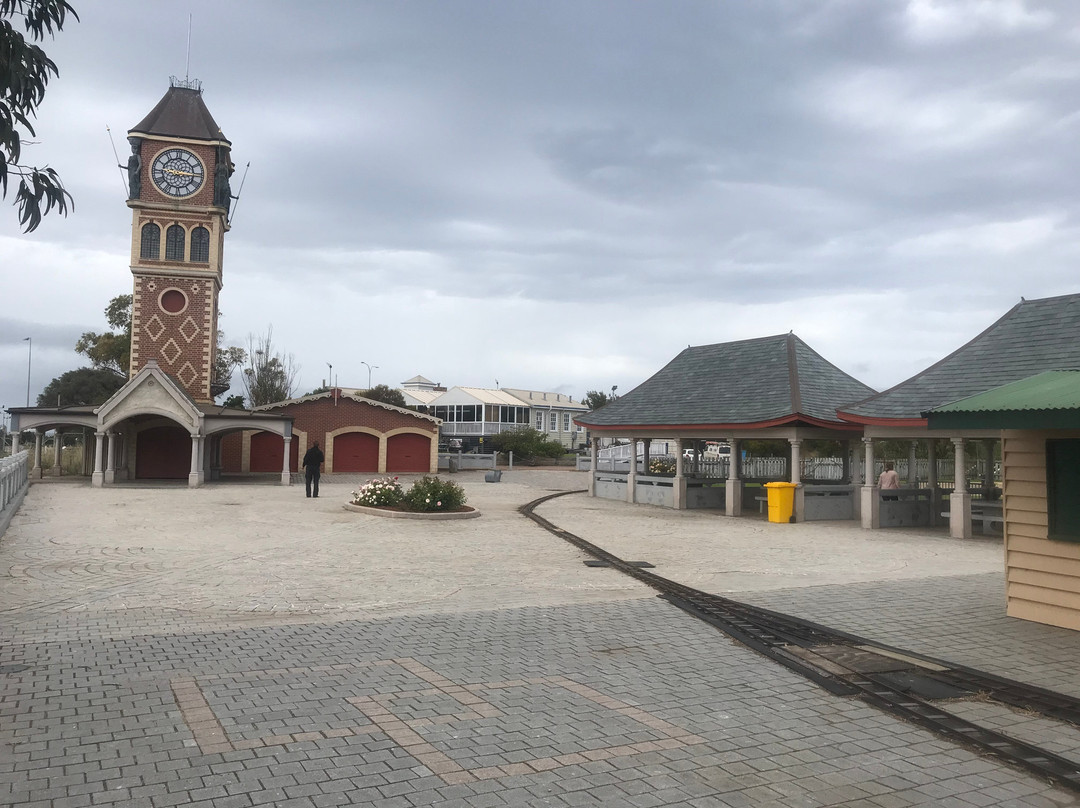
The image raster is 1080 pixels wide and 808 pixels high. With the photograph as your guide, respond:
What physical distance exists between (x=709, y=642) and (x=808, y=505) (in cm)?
1441

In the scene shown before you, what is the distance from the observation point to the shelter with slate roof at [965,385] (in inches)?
677

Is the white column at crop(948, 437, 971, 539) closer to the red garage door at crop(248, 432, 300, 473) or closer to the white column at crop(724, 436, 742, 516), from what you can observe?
the white column at crop(724, 436, 742, 516)

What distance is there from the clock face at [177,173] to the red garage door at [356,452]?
45.0 ft

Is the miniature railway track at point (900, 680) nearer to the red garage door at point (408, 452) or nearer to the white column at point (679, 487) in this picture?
the white column at point (679, 487)

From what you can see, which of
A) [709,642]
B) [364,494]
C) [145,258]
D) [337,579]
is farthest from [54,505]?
[709,642]

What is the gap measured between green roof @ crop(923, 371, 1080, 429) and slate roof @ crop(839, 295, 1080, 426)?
27.5 ft

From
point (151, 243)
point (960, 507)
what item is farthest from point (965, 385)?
point (151, 243)

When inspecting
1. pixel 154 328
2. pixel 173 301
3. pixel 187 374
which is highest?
pixel 173 301

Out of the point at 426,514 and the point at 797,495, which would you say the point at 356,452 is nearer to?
the point at 426,514

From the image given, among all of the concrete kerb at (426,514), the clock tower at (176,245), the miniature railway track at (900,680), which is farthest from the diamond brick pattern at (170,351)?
the miniature railway track at (900,680)

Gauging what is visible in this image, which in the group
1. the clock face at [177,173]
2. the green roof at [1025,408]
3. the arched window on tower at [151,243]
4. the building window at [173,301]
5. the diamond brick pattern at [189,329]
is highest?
the clock face at [177,173]

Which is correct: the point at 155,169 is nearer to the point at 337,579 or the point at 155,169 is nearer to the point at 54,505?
the point at 54,505

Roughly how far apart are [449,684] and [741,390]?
61.8 feet

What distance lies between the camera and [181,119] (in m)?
38.5
